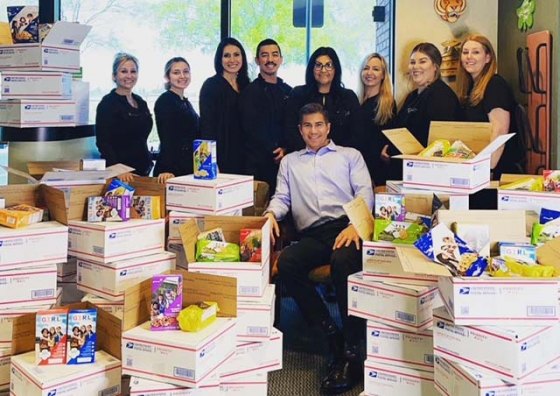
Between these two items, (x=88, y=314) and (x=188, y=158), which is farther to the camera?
(x=188, y=158)

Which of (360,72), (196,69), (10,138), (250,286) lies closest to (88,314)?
(250,286)

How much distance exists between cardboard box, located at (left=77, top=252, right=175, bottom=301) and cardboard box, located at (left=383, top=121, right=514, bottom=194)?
1.09 meters

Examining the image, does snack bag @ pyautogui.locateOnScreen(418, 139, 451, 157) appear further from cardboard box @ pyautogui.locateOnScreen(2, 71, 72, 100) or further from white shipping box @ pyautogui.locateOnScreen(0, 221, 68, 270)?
cardboard box @ pyautogui.locateOnScreen(2, 71, 72, 100)

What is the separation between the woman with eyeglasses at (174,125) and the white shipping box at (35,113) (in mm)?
513

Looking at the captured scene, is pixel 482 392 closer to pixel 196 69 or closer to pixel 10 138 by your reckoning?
pixel 10 138

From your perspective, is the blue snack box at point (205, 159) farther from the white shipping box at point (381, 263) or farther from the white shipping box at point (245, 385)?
the white shipping box at point (245, 385)

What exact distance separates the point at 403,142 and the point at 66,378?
5.43 feet

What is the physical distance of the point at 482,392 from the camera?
1.78 metres

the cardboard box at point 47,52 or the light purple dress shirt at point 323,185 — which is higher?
the cardboard box at point 47,52

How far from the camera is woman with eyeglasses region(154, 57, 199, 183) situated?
11.7 ft

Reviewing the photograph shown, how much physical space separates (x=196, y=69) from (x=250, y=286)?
2.34 metres

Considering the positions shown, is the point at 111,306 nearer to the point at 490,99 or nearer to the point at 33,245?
the point at 33,245

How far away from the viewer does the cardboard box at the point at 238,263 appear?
231cm

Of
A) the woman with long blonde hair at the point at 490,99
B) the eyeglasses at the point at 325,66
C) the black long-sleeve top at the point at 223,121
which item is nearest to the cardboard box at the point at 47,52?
the black long-sleeve top at the point at 223,121
